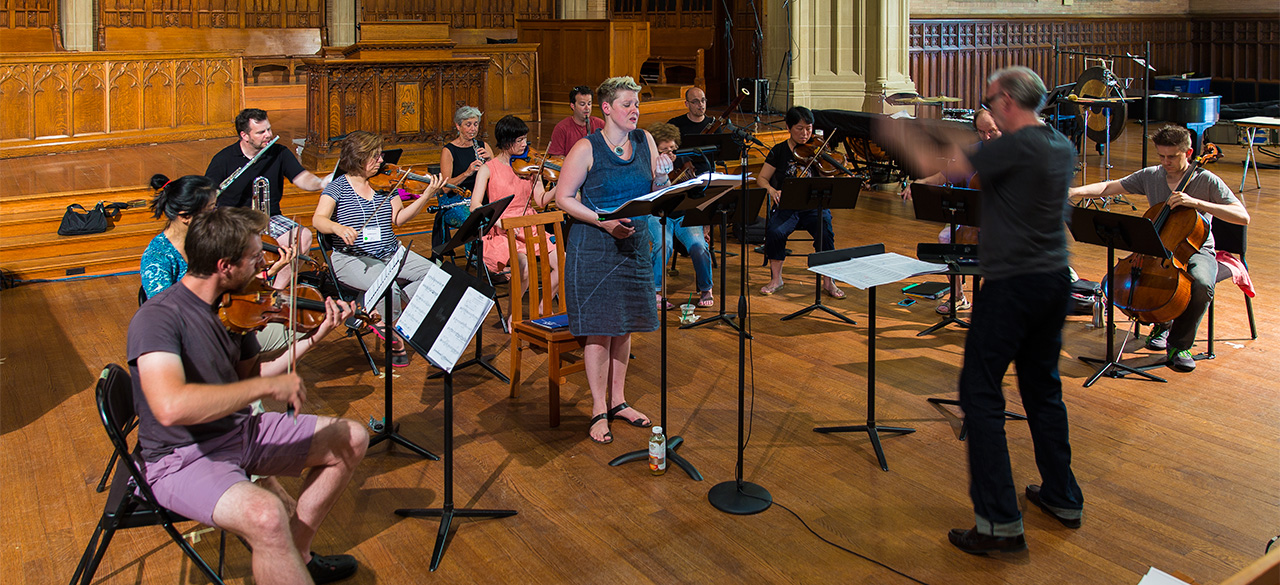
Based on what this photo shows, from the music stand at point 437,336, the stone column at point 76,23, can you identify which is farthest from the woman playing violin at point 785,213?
the stone column at point 76,23

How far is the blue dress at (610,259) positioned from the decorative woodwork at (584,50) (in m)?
7.89

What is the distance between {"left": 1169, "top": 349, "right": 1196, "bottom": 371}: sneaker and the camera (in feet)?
16.8

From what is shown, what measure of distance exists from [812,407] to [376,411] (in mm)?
2051

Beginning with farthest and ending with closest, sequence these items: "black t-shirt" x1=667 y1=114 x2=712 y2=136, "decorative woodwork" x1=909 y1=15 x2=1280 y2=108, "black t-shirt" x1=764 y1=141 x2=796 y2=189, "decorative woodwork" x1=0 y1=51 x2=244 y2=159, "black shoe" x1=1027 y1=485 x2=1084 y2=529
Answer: "decorative woodwork" x1=909 y1=15 x2=1280 y2=108 < "decorative woodwork" x1=0 y1=51 x2=244 y2=159 < "black t-shirt" x1=667 y1=114 x2=712 y2=136 < "black t-shirt" x1=764 y1=141 x2=796 y2=189 < "black shoe" x1=1027 y1=485 x2=1084 y2=529

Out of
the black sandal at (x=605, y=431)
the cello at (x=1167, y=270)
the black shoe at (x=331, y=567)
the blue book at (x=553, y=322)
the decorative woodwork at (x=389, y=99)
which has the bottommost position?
the black shoe at (x=331, y=567)

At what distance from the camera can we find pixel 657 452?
4.00 meters

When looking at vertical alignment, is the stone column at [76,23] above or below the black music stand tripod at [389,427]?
above

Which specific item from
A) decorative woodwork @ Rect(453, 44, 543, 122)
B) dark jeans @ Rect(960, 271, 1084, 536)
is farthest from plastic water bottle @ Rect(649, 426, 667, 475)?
decorative woodwork @ Rect(453, 44, 543, 122)

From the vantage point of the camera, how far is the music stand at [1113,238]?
458cm

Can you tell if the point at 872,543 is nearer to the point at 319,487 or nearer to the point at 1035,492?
the point at 1035,492

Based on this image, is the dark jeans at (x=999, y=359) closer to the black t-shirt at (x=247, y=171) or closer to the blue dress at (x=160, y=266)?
the blue dress at (x=160, y=266)

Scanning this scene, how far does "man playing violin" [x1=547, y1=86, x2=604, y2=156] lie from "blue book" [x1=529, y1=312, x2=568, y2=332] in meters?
2.54

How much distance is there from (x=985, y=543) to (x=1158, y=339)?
112 inches

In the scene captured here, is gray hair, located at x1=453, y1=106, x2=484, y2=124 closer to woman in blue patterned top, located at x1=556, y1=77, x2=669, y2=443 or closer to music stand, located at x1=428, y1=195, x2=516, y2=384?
music stand, located at x1=428, y1=195, x2=516, y2=384
